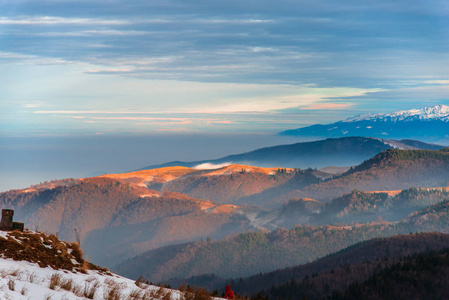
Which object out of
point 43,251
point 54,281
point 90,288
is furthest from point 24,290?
point 43,251

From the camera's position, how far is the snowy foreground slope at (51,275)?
2902 cm

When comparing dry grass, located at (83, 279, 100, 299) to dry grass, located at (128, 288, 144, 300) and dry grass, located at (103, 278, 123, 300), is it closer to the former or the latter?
dry grass, located at (103, 278, 123, 300)

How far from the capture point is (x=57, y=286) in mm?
31250

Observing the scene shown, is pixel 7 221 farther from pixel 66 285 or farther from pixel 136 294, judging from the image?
pixel 136 294

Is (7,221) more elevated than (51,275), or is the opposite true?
(7,221)

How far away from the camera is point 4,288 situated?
88.8 feet

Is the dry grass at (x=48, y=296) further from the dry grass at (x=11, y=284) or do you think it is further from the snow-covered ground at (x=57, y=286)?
the dry grass at (x=11, y=284)

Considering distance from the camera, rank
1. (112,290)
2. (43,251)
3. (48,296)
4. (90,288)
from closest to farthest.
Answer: (48,296) → (112,290) → (90,288) → (43,251)

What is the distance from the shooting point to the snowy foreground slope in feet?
95.2

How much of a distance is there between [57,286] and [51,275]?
208 centimetres

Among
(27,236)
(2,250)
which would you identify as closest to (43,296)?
(2,250)

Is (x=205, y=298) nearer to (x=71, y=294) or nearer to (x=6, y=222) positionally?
(x=71, y=294)

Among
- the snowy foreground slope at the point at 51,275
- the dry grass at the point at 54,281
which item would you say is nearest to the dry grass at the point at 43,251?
the snowy foreground slope at the point at 51,275

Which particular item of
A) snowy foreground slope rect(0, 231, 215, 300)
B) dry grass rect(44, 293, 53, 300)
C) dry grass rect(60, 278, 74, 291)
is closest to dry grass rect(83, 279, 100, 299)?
snowy foreground slope rect(0, 231, 215, 300)
